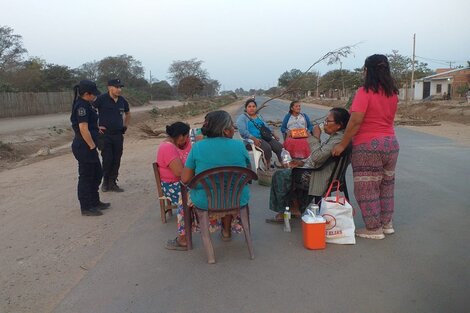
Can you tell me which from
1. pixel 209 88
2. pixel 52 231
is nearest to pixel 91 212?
pixel 52 231

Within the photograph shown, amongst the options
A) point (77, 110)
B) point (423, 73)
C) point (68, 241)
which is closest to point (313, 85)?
point (77, 110)

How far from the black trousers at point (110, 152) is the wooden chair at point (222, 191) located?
3.00 meters

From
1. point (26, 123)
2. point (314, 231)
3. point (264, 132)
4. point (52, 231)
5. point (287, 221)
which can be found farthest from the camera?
point (26, 123)

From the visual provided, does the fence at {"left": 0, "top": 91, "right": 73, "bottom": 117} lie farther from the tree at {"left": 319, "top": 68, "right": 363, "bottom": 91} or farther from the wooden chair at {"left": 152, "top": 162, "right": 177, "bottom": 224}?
the wooden chair at {"left": 152, "top": 162, "right": 177, "bottom": 224}

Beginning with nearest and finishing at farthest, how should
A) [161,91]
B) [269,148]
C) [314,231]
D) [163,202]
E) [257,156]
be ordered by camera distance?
[314,231], [163,202], [257,156], [269,148], [161,91]

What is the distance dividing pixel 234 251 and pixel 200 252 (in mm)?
345

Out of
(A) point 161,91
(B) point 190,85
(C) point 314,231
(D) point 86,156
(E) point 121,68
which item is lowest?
(C) point 314,231

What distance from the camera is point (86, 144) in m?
5.41

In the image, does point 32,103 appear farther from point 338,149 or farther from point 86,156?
point 338,149

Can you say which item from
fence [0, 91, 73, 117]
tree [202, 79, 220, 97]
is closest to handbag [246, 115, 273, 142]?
fence [0, 91, 73, 117]

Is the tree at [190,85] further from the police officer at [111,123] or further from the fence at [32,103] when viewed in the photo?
the police officer at [111,123]

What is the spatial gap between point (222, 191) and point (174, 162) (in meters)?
0.75

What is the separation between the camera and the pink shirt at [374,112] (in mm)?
3928

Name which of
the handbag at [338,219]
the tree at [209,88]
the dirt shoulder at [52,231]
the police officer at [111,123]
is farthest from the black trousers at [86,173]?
the tree at [209,88]
